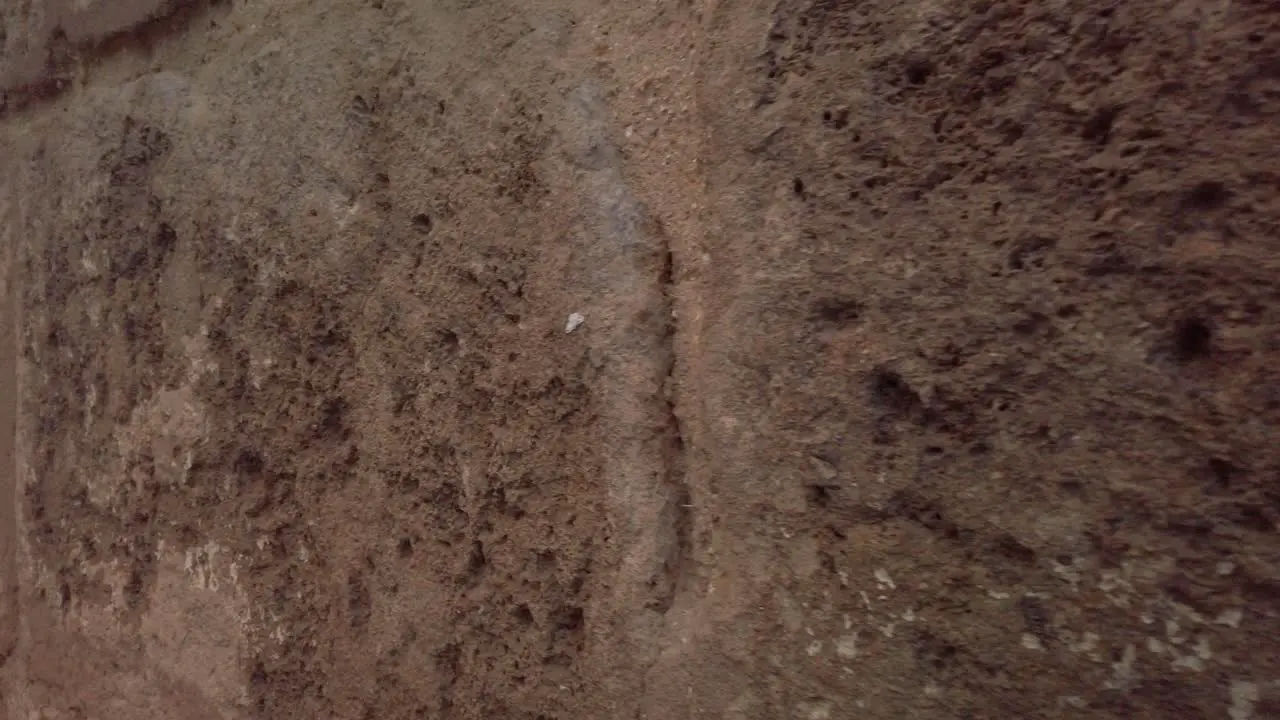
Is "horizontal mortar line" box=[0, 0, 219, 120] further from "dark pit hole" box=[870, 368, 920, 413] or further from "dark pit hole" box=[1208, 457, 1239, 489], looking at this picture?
"dark pit hole" box=[1208, 457, 1239, 489]

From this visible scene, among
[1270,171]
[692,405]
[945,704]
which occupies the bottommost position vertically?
[945,704]

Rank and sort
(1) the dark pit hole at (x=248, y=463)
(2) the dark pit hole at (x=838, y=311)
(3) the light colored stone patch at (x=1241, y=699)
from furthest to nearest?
1. (1) the dark pit hole at (x=248, y=463)
2. (2) the dark pit hole at (x=838, y=311)
3. (3) the light colored stone patch at (x=1241, y=699)

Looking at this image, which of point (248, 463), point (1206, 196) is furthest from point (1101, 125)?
point (248, 463)

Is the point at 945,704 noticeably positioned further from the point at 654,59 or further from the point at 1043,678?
the point at 654,59

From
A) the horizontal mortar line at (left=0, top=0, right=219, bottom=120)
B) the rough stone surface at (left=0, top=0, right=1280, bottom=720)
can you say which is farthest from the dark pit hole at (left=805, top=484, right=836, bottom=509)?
the horizontal mortar line at (left=0, top=0, right=219, bottom=120)

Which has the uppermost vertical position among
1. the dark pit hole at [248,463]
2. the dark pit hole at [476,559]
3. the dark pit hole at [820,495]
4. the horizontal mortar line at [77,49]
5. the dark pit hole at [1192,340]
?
the horizontal mortar line at [77,49]

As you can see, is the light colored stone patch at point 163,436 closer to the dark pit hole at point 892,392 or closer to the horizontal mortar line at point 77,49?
the horizontal mortar line at point 77,49

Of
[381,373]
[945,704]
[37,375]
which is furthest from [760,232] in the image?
[37,375]

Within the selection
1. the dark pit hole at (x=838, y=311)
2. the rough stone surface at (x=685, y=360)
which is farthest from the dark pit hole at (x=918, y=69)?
the dark pit hole at (x=838, y=311)
